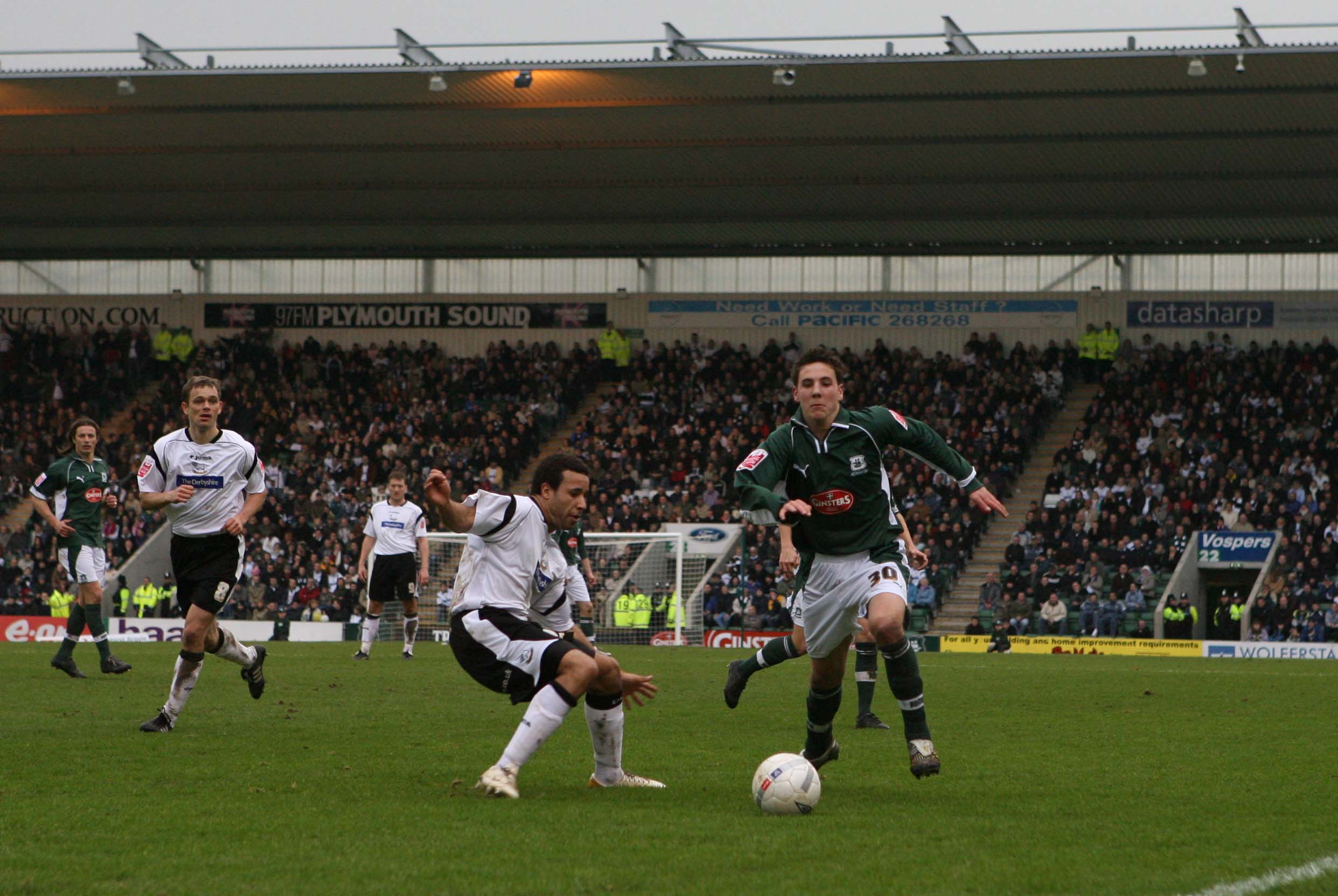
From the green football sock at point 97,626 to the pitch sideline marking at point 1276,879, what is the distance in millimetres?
12361

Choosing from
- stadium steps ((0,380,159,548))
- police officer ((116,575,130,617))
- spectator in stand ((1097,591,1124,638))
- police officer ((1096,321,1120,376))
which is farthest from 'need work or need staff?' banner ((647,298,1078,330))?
police officer ((116,575,130,617))

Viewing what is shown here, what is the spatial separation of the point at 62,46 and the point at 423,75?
253 inches

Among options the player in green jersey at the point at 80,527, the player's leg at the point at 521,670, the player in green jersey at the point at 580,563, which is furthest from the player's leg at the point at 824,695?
the player in green jersey at the point at 80,527

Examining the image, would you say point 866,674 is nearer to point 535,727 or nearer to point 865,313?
point 535,727

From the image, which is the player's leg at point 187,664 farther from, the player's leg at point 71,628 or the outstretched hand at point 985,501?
the player's leg at point 71,628

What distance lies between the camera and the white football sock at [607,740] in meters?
7.34

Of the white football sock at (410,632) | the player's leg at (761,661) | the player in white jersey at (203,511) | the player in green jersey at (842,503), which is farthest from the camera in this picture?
the white football sock at (410,632)

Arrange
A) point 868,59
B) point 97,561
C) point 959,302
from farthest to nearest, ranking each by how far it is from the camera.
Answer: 1. point 959,302
2. point 868,59
3. point 97,561

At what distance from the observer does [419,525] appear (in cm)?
1997

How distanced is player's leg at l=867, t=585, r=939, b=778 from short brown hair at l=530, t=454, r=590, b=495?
1.55 meters

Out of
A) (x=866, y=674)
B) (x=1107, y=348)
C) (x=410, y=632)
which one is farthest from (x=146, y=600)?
(x=866, y=674)

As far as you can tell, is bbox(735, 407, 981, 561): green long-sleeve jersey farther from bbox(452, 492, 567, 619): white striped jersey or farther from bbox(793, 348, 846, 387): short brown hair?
bbox(452, 492, 567, 619): white striped jersey

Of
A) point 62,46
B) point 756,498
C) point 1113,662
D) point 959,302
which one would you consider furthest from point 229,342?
point 756,498

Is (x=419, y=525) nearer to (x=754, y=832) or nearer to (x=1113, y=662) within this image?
(x=1113, y=662)
